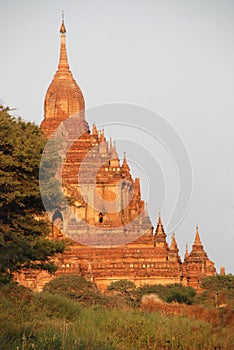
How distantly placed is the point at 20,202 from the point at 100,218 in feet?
122

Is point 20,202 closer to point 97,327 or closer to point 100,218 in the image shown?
point 97,327

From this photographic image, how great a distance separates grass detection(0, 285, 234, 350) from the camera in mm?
20953

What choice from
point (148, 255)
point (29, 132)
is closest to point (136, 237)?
point (148, 255)

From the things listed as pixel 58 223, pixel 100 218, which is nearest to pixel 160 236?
pixel 100 218

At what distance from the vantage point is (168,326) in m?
23.7

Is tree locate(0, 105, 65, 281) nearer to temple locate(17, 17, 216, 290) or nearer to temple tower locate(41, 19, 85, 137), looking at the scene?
temple locate(17, 17, 216, 290)

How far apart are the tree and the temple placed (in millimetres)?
24289

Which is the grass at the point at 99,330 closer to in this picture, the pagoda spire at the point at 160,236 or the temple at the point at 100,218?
the temple at the point at 100,218

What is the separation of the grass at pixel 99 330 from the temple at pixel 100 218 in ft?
96.4

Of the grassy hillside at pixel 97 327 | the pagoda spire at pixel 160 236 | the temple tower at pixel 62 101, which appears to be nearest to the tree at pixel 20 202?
the grassy hillside at pixel 97 327

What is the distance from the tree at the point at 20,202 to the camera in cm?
2945

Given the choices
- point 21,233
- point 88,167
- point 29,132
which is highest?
point 88,167

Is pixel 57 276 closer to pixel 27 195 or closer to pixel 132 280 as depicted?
pixel 132 280

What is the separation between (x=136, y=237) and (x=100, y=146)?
27.9ft
